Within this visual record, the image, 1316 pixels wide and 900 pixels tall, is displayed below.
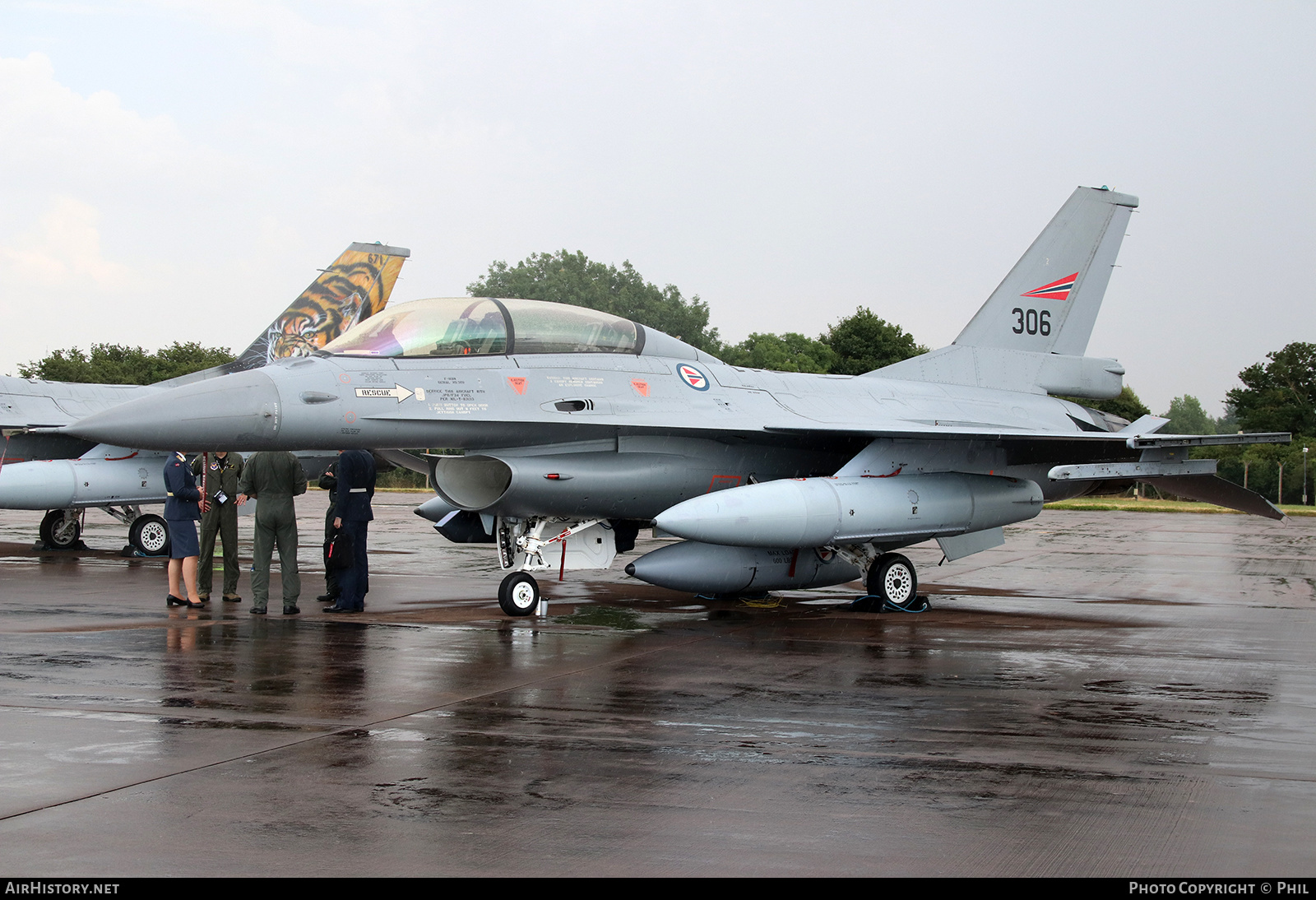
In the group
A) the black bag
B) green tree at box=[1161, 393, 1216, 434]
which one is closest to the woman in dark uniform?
the black bag

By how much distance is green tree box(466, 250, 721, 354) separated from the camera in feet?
270

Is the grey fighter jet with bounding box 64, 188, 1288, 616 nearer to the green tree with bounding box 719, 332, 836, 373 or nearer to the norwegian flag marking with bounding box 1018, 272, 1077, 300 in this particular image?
the norwegian flag marking with bounding box 1018, 272, 1077, 300

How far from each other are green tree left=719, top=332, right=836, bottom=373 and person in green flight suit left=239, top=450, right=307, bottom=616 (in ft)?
163

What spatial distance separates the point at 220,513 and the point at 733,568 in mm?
5015

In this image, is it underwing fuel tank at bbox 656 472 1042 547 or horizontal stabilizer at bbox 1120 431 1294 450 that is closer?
underwing fuel tank at bbox 656 472 1042 547

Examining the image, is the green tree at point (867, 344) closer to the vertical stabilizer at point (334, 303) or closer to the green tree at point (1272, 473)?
the green tree at point (1272, 473)

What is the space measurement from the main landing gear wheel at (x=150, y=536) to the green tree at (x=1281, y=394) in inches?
2512

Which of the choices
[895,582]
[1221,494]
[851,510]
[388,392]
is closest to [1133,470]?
[1221,494]

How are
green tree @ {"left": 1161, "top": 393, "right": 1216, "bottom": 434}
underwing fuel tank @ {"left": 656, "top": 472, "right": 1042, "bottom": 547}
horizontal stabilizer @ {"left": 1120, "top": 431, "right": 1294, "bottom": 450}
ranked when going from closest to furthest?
underwing fuel tank @ {"left": 656, "top": 472, "right": 1042, "bottom": 547}
horizontal stabilizer @ {"left": 1120, "top": 431, "right": 1294, "bottom": 450}
green tree @ {"left": 1161, "top": 393, "right": 1216, "bottom": 434}

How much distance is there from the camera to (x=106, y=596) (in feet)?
36.4

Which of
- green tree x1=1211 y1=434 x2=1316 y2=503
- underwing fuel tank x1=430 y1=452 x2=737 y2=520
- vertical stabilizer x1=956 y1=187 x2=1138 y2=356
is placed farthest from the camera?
green tree x1=1211 y1=434 x2=1316 y2=503
